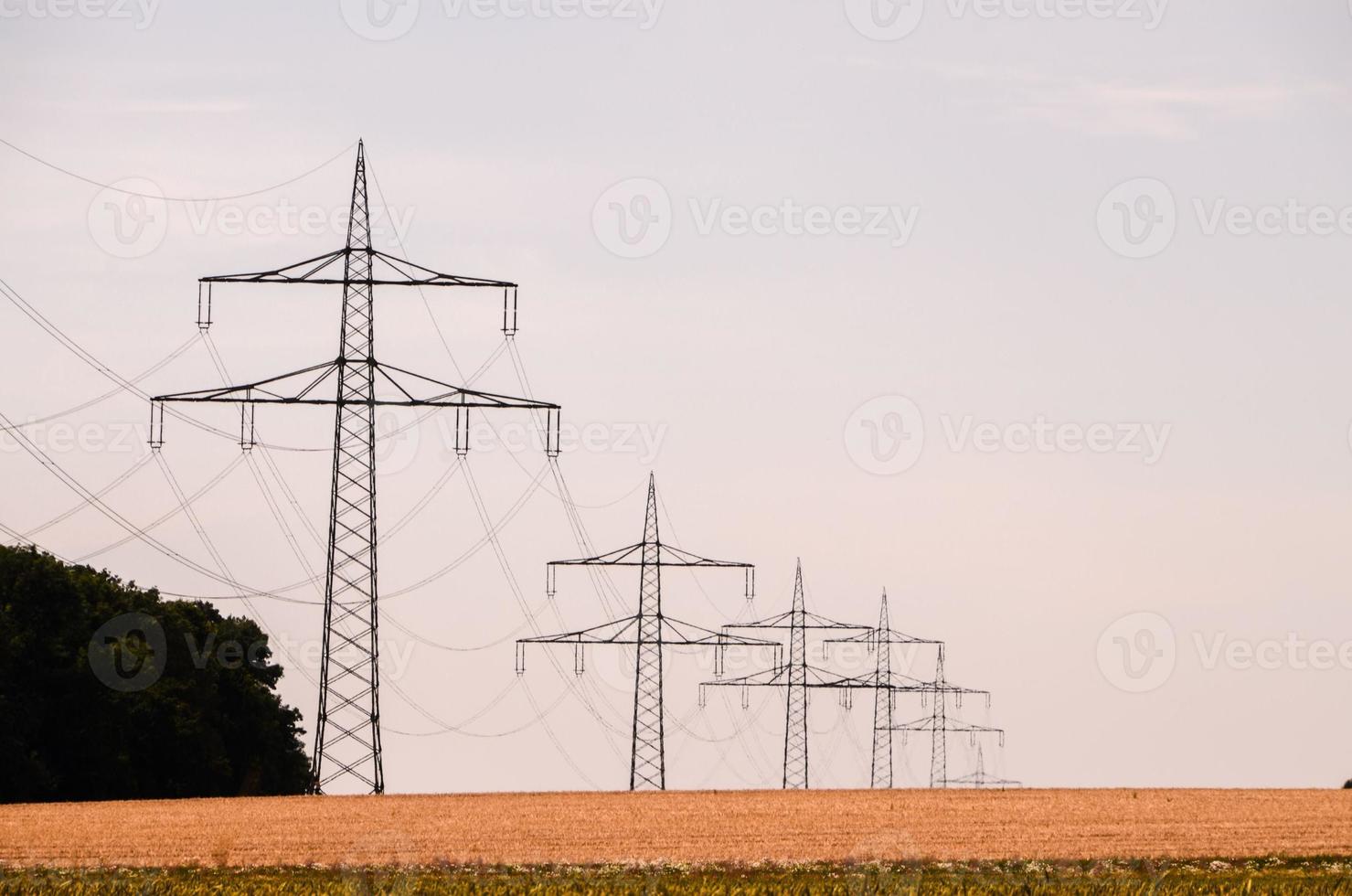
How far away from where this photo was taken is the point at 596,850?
5594 centimetres

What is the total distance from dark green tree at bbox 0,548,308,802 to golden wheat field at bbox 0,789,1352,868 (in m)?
12.1

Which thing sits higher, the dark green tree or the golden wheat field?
the dark green tree

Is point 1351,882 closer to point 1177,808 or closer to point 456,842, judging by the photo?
point 456,842

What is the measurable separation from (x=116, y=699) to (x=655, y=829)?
38.8 metres

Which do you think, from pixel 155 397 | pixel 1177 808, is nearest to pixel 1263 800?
pixel 1177 808
